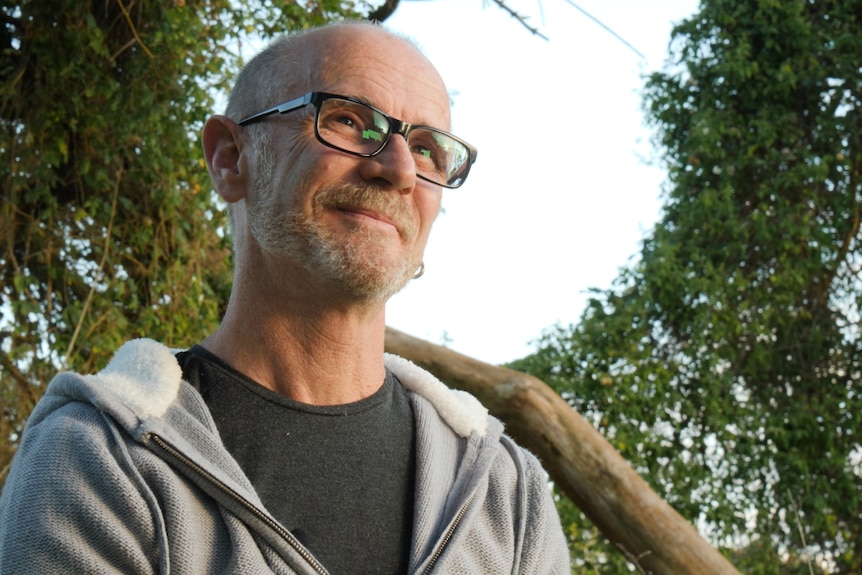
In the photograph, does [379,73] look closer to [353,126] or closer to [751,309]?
[353,126]

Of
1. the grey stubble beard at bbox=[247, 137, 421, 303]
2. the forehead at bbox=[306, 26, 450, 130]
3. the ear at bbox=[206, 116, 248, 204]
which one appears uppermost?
the forehead at bbox=[306, 26, 450, 130]

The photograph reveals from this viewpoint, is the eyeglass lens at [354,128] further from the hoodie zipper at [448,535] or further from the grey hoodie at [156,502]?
the hoodie zipper at [448,535]

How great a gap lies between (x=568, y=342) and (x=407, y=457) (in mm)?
4107

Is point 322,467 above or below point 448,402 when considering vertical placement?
below

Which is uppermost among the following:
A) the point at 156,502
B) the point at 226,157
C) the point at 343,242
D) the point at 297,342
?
the point at 226,157

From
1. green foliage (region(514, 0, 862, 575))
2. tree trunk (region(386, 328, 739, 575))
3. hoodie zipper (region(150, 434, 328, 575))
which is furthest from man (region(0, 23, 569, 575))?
green foliage (region(514, 0, 862, 575))

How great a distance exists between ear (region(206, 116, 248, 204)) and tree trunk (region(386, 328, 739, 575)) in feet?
8.07

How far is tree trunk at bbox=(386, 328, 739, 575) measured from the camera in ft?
13.0

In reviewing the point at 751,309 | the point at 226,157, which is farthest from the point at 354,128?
the point at 751,309

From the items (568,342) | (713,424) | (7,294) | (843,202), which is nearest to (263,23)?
(7,294)

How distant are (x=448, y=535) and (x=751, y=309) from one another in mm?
4942

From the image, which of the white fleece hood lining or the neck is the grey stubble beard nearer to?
the neck

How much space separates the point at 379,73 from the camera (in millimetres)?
1580

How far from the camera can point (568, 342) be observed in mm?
5609
